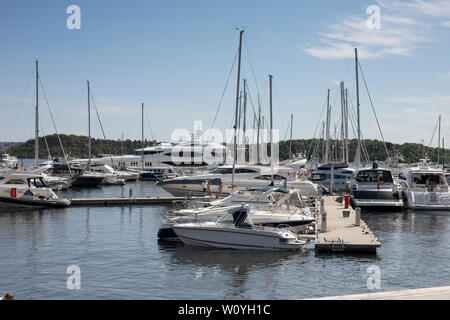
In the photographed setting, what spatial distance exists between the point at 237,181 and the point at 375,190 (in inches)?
441

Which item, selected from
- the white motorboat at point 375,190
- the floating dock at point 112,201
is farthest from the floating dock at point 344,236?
the floating dock at point 112,201

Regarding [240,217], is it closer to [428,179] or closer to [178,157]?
[428,179]

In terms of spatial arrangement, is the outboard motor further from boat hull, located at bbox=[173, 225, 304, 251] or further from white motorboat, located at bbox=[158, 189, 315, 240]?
white motorboat, located at bbox=[158, 189, 315, 240]

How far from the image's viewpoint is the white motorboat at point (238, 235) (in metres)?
22.7

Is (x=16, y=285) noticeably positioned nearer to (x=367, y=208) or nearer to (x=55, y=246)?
(x=55, y=246)

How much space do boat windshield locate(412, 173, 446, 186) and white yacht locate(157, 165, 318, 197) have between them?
7719mm

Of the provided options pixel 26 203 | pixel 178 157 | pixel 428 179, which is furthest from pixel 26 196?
pixel 178 157

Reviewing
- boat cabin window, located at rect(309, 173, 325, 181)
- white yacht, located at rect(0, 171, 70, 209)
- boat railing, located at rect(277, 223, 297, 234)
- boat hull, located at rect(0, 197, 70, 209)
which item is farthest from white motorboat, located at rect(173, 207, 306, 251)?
boat cabin window, located at rect(309, 173, 325, 181)

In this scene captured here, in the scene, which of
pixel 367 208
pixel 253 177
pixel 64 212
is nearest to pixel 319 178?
pixel 253 177

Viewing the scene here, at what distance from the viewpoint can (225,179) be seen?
137 ft

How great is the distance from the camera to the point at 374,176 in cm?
3900

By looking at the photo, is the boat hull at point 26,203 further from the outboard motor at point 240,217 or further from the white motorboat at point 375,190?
the white motorboat at point 375,190

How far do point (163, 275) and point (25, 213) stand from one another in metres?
21.0

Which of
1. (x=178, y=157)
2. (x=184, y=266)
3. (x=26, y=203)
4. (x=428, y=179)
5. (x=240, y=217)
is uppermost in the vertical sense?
(x=178, y=157)
